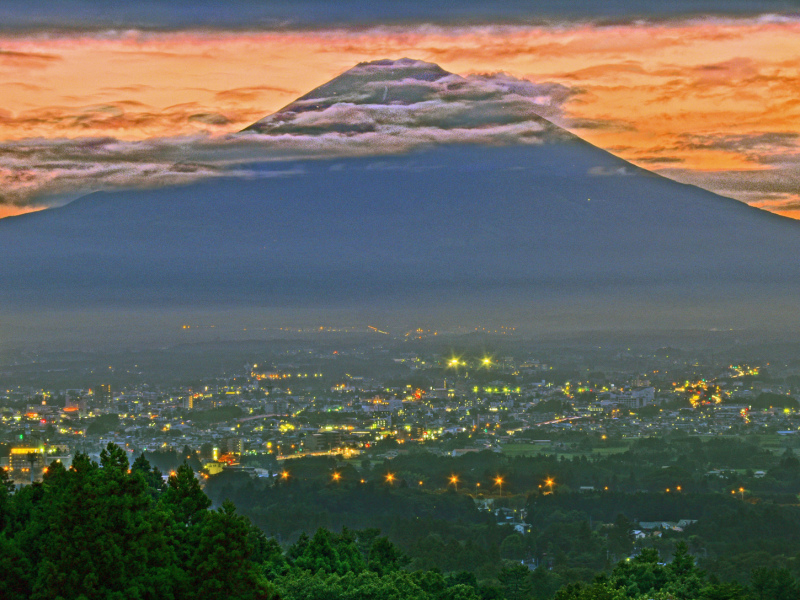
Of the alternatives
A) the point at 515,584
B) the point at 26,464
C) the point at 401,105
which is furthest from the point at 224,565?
the point at 401,105

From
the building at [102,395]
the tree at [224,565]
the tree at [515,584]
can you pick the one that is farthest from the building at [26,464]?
the building at [102,395]

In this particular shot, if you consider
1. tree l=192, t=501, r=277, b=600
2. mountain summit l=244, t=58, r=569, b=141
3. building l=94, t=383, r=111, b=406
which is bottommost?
building l=94, t=383, r=111, b=406

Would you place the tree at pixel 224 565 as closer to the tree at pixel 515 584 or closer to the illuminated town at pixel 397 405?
the tree at pixel 515 584

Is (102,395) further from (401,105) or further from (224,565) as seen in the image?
(224,565)

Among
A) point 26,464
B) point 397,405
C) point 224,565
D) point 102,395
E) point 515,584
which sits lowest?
point 397,405

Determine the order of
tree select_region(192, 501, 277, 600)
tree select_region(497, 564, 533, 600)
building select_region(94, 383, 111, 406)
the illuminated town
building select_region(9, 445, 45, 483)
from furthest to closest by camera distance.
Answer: building select_region(94, 383, 111, 406) < the illuminated town < building select_region(9, 445, 45, 483) < tree select_region(497, 564, 533, 600) < tree select_region(192, 501, 277, 600)

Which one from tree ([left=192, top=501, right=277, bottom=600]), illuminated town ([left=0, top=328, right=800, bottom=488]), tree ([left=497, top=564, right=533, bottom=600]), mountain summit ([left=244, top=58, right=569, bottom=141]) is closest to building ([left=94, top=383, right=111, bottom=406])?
illuminated town ([left=0, top=328, right=800, bottom=488])

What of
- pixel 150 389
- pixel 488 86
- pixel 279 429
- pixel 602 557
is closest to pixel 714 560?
pixel 602 557

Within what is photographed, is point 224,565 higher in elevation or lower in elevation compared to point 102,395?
higher

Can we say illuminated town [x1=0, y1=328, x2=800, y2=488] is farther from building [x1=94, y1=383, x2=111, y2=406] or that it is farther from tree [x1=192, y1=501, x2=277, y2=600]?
tree [x1=192, y1=501, x2=277, y2=600]

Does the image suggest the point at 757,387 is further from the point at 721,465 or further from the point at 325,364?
the point at 325,364

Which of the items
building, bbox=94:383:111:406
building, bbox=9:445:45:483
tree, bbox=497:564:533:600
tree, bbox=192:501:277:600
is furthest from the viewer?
building, bbox=94:383:111:406
